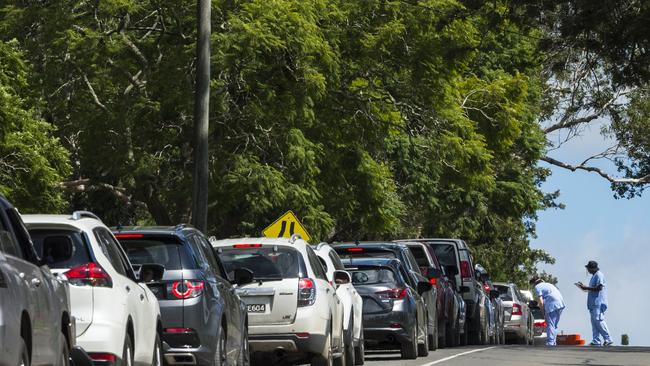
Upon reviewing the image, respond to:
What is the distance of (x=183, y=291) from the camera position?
48.8ft

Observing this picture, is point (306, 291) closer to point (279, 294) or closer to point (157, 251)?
point (279, 294)

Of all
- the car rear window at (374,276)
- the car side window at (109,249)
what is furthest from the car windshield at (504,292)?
the car side window at (109,249)

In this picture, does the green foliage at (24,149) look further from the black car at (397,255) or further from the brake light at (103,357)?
the brake light at (103,357)

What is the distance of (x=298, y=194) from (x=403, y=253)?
9.16 meters

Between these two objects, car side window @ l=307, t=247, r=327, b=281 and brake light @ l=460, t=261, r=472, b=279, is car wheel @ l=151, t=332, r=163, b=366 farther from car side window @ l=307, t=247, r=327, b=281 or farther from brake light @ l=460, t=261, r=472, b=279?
brake light @ l=460, t=261, r=472, b=279

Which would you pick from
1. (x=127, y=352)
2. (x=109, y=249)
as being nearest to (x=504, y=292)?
(x=109, y=249)

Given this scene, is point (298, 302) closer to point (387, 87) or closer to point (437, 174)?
point (387, 87)

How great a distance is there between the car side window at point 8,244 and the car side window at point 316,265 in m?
9.02

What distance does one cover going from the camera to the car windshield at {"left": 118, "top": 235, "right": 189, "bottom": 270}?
49.1 feet

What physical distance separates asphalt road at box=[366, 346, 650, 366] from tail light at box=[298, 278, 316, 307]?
4.76 m

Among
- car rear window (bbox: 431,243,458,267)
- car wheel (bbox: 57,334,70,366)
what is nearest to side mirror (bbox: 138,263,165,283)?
car wheel (bbox: 57,334,70,366)

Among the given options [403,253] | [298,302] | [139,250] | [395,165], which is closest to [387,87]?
[395,165]

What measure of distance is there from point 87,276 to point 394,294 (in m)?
12.4

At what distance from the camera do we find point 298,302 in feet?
60.1
